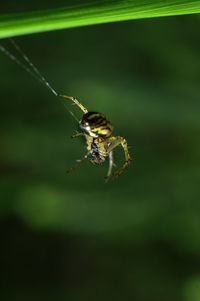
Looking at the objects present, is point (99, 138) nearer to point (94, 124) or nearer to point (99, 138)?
point (99, 138)

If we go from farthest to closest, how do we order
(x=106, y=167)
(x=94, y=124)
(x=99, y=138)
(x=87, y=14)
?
1. (x=106, y=167)
2. (x=99, y=138)
3. (x=94, y=124)
4. (x=87, y=14)

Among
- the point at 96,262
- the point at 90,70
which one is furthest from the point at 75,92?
the point at 96,262

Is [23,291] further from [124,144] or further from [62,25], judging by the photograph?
[62,25]

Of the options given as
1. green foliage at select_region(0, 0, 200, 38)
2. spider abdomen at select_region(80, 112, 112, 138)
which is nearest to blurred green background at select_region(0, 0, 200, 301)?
spider abdomen at select_region(80, 112, 112, 138)

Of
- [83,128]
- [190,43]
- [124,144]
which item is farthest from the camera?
[190,43]

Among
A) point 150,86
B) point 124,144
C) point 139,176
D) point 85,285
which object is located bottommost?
point 85,285

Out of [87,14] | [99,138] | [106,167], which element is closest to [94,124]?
[99,138]

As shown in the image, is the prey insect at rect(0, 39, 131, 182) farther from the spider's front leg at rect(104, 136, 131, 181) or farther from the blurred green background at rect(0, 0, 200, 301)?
the blurred green background at rect(0, 0, 200, 301)
